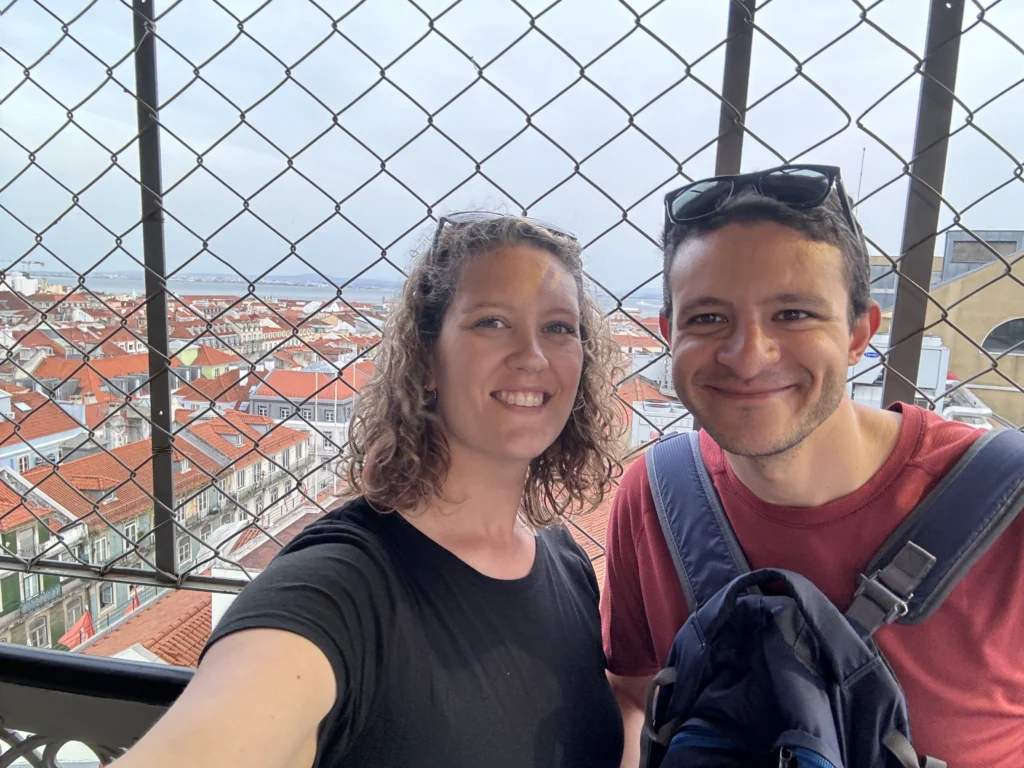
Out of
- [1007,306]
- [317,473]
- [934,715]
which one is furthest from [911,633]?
[317,473]

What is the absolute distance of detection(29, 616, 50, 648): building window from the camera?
129 cm

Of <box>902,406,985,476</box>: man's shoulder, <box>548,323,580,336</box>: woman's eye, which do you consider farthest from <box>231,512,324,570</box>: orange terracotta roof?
<box>902,406,985,476</box>: man's shoulder

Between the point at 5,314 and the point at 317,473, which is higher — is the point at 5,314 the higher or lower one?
the higher one

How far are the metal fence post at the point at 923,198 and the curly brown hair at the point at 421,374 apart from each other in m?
0.47

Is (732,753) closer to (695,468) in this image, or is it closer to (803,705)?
(803,705)

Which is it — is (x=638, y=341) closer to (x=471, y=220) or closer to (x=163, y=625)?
(x=471, y=220)

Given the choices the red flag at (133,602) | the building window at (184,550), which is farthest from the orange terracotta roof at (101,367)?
the red flag at (133,602)

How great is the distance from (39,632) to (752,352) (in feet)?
5.17

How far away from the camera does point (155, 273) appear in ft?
3.79

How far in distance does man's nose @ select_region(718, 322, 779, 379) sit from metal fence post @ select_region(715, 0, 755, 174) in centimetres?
31

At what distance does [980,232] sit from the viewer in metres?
0.88

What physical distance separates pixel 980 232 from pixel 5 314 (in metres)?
1.91

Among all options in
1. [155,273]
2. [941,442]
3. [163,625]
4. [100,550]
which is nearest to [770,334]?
[941,442]

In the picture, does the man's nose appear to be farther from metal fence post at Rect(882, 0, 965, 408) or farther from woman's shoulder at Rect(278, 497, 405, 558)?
woman's shoulder at Rect(278, 497, 405, 558)
